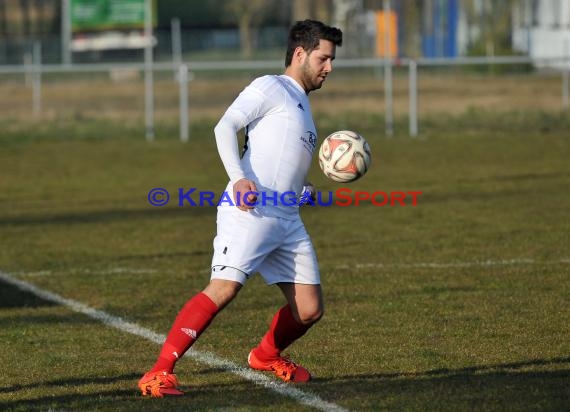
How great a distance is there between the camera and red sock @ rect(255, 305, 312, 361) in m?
6.74

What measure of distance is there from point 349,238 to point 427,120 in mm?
17487

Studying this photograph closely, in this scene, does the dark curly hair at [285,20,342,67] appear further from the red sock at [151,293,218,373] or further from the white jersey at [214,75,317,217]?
the red sock at [151,293,218,373]

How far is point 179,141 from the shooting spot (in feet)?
92.2

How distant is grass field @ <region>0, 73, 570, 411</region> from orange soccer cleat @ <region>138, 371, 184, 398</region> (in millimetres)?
77

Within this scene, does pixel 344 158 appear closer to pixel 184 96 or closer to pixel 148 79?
pixel 184 96

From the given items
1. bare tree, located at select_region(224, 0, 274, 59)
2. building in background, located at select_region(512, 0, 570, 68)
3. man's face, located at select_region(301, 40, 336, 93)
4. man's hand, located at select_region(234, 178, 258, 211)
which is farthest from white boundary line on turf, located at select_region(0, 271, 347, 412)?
bare tree, located at select_region(224, 0, 274, 59)

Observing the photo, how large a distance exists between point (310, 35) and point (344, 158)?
1.01m

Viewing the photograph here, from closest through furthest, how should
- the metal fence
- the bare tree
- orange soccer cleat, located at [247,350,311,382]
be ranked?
orange soccer cleat, located at [247,350,311,382] → the metal fence → the bare tree

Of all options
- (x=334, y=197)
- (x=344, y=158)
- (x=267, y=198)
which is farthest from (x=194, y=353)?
A: (x=334, y=197)

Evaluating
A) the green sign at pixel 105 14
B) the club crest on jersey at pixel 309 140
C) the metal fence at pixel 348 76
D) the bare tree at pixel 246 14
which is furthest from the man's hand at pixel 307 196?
the bare tree at pixel 246 14

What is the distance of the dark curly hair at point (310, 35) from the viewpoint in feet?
20.8

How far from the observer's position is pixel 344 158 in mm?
7148

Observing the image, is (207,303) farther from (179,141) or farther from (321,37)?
(179,141)

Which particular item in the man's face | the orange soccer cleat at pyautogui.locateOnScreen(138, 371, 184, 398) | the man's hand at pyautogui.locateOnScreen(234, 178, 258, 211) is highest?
the man's face
